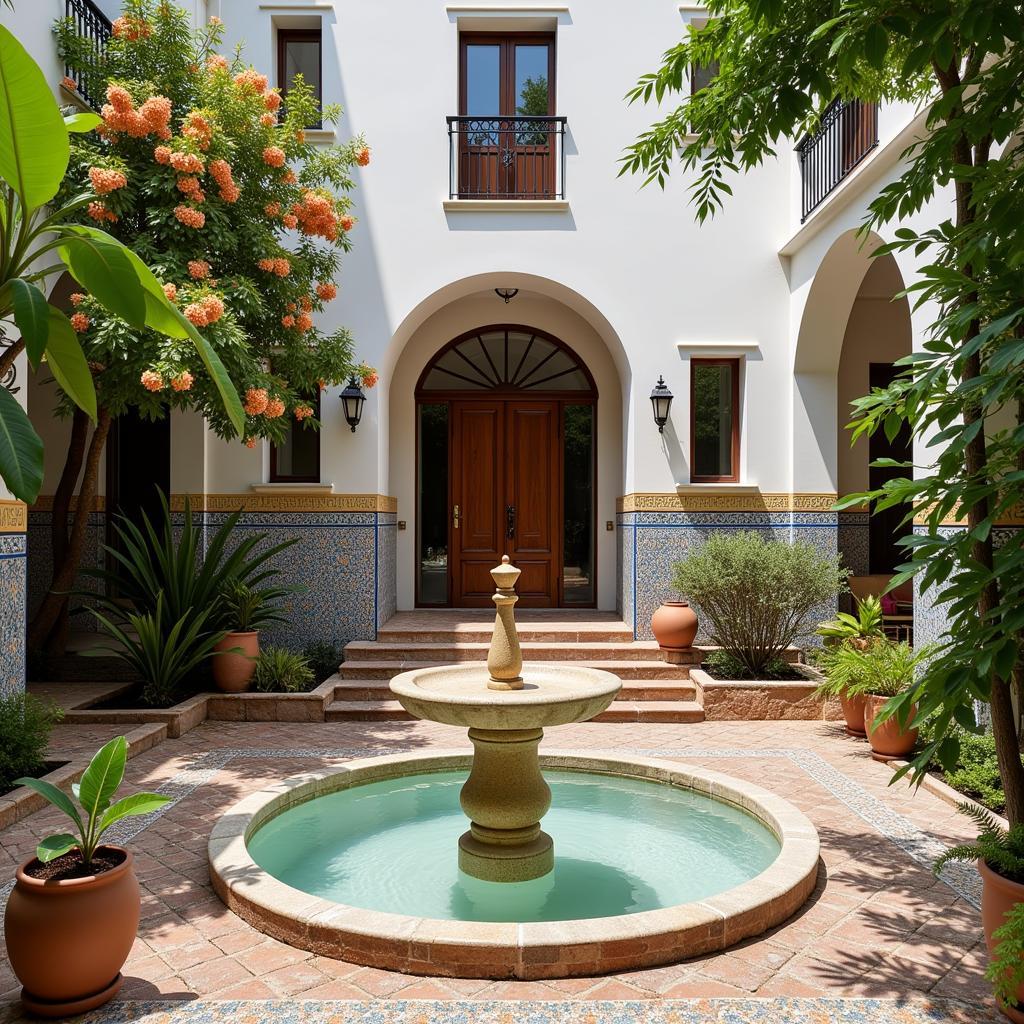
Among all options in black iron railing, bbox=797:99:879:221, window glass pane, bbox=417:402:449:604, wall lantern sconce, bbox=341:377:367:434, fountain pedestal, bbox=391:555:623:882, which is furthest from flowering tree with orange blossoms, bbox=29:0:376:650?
black iron railing, bbox=797:99:879:221

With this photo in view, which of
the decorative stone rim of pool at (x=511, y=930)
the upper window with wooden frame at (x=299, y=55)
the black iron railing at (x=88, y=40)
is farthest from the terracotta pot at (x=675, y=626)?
the upper window with wooden frame at (x=299, y=55)

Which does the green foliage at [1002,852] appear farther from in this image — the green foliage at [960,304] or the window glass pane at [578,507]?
the window glass pane at [578,507]

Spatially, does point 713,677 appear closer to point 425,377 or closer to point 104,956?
point 425,377

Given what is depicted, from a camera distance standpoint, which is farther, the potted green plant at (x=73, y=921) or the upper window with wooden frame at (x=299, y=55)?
the upper window with wooden frame at (x=299, y=55)

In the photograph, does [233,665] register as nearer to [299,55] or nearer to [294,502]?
[294,502]

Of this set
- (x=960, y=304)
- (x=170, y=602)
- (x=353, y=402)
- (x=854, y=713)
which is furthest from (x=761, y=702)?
(x=960, y=304)

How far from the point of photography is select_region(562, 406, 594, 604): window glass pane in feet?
38.7

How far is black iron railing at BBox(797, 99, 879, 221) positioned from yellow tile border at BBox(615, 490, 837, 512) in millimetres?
3126

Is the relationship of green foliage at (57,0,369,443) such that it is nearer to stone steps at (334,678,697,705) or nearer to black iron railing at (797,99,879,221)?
stone steps at (334,678,697,705)

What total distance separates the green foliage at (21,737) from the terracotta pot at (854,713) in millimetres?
6090

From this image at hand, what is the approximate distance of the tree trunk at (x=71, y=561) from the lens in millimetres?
8094

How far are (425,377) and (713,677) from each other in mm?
5588

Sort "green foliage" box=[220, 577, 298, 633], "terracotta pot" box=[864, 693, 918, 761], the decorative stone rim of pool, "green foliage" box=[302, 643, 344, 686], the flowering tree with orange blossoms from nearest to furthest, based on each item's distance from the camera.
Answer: the decorative stone rim of pool, the flowering tree with orange blossoms, "terracotta pot" box=[864, 693, 918, 761], "green foliage" box=[220, 577, 298, 633], "green foliage" box=[302, 643, 344, 686]

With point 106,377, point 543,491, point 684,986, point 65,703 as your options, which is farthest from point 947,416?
point 543,491
